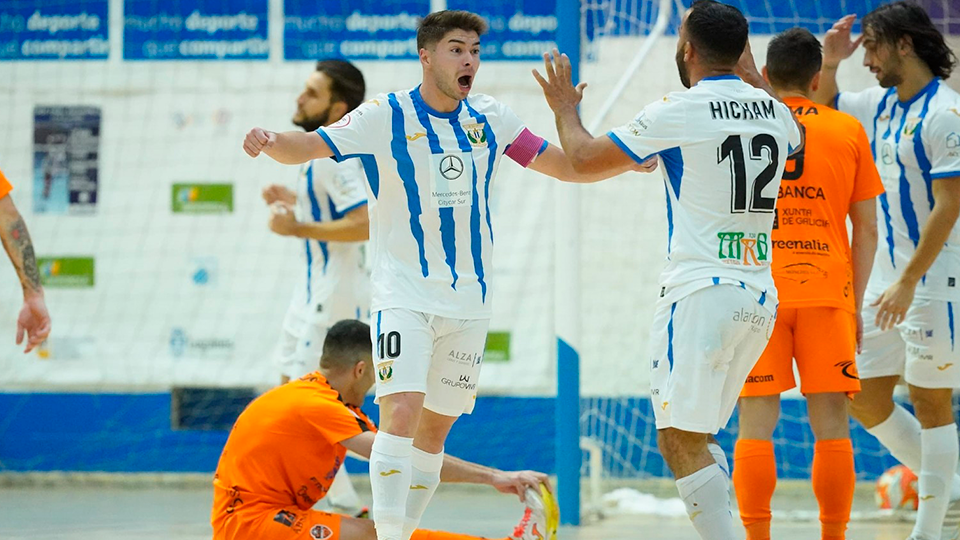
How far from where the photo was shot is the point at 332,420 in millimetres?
4578

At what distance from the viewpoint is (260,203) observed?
8.35 meters

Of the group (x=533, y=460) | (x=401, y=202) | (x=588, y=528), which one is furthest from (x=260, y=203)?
(x=401, y=202)

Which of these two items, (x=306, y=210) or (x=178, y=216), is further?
(x=178, y=216)

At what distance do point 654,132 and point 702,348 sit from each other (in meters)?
0.73

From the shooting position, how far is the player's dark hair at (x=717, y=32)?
3918mm

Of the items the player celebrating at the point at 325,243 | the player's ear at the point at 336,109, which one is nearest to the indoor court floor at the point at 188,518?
the player celebrating at the point at 325,243

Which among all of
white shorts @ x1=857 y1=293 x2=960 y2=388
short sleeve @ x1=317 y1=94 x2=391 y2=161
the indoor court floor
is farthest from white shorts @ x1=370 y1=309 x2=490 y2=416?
white shorts @ x1=857 y1=293 x2=960 y2=388

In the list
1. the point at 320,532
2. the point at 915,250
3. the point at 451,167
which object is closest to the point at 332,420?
the point at 320,532

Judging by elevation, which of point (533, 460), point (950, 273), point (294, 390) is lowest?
point (533, 460)

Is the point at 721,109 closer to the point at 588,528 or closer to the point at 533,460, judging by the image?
the point at 588,528

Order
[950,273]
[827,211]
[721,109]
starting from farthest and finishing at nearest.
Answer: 1. [950,273]
2. [827,211]
3. [721,109]

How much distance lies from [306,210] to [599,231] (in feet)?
7.48

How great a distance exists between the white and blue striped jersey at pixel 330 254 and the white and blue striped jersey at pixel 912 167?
250 centimetres

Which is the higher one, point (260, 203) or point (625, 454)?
point (260, 203)
